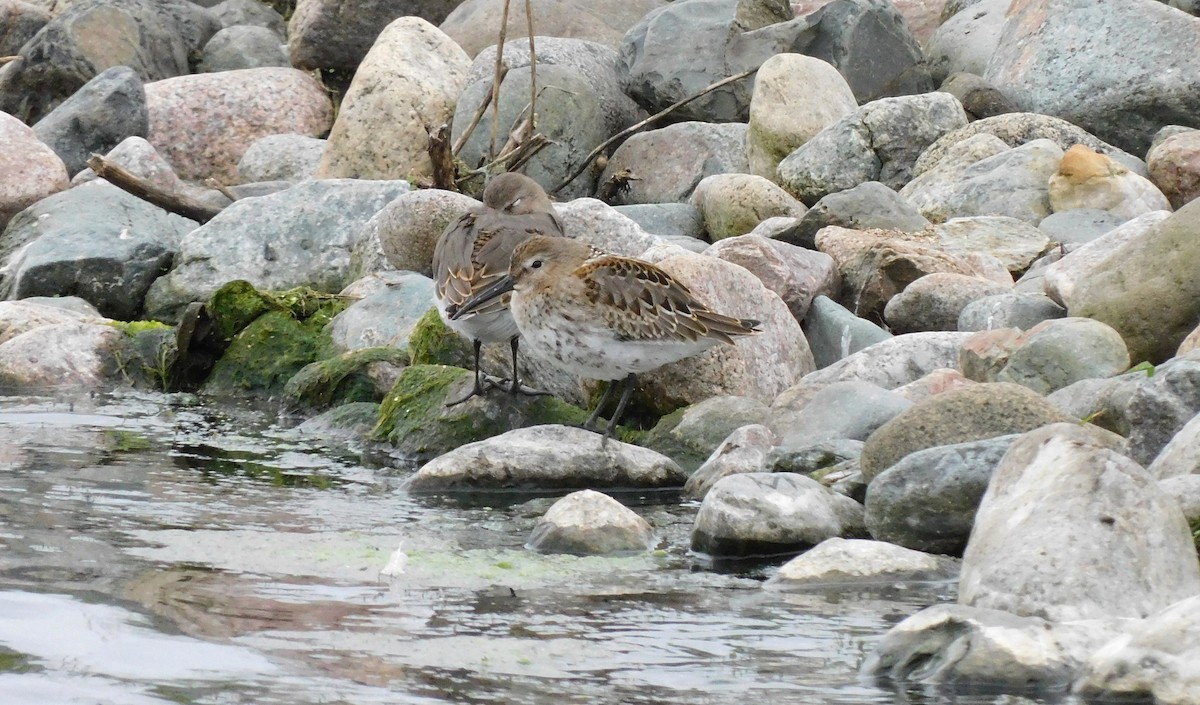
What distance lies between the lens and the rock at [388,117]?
16188 mm

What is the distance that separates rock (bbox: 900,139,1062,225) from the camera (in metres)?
12.3

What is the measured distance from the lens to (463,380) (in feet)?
29.8

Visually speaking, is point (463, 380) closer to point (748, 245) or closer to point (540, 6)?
point (748, 245)

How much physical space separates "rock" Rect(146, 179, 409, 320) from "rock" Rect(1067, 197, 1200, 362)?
6650 mm

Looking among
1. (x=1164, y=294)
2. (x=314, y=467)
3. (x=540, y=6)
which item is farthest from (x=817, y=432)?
(x=540, y=6)

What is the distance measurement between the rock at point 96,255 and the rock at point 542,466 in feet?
20.2

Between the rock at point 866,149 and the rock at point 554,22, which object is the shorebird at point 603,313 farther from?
the rock at point 554,22

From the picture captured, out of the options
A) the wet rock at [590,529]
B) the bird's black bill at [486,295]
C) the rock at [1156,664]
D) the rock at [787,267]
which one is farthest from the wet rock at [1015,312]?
the rock at [1156,664]

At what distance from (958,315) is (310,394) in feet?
13.4

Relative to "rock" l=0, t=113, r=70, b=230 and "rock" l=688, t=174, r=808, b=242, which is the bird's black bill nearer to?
"rock" l=688, t=174, r=808, b=242

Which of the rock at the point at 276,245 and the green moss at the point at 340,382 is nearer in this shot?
the green moss at the point at 340,382

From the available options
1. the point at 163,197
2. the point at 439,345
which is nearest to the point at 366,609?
the point at 439,345

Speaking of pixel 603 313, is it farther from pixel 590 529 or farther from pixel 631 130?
pixel 631 130

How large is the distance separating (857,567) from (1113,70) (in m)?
9.92
